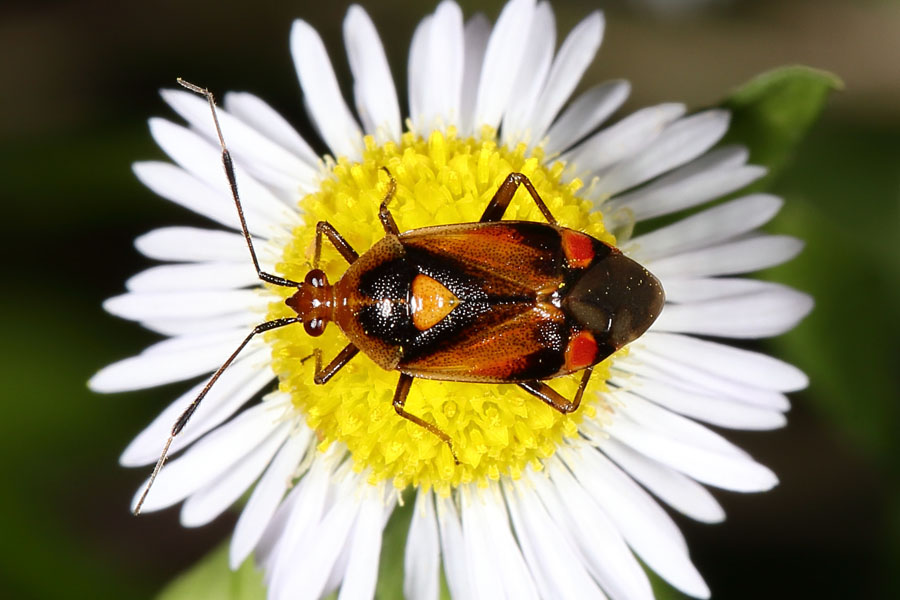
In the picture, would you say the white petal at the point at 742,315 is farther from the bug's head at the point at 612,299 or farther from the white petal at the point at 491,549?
the white petal at the point at 491,549

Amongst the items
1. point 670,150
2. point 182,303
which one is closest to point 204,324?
point 182,303

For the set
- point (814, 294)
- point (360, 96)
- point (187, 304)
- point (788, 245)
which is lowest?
point (814, 294)

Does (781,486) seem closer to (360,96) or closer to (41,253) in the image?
(360,96)

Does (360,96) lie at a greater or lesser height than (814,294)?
greater

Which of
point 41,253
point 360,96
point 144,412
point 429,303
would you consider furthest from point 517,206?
point 41,253

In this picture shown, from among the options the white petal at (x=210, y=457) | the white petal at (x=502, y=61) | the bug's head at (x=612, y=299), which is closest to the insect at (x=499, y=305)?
the bug's head at (x=612, y=299)

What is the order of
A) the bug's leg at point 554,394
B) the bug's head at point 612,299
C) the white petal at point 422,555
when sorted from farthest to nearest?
the white petal at point 422,555
the bug's leg at point 554,394
the bug's head at point 612,299
